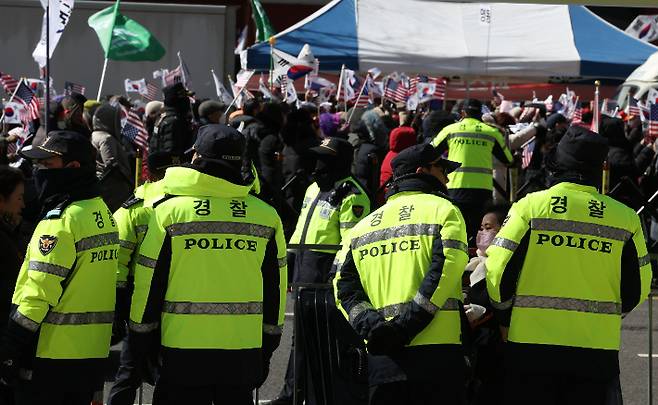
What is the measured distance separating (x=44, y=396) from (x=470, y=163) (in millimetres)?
8121

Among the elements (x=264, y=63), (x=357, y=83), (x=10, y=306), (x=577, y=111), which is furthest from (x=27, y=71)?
(x=10, y=306)

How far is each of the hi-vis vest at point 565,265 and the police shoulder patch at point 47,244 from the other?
1.91 m

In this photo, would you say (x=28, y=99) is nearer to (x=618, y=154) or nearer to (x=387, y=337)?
(x=618, y=154)

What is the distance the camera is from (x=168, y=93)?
12781 mm

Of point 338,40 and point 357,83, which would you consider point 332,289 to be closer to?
point 357,83

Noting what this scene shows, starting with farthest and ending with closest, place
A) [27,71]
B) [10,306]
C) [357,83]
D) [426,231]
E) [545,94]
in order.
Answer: [545,94], [27,71], [357,83], [10,306], [426,231]

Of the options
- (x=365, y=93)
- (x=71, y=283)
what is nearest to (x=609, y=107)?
(x=365, y=93)

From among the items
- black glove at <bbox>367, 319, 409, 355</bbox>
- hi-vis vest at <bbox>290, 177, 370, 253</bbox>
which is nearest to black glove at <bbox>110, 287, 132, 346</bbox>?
black glove at <bbox>367, 319, 409, 355</bbox>

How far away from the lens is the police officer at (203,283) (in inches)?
223

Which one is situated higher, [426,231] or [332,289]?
[426,231]

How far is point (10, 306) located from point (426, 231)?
2.05m

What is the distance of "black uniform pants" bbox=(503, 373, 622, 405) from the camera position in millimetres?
5828

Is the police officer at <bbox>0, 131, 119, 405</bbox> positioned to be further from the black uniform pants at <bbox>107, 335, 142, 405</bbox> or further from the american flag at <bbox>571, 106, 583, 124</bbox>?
the american flag at <bbox>571, 106, 583, 124</bbox>

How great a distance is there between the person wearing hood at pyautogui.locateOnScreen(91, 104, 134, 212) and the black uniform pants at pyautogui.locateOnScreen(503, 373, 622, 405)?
6.54 m
